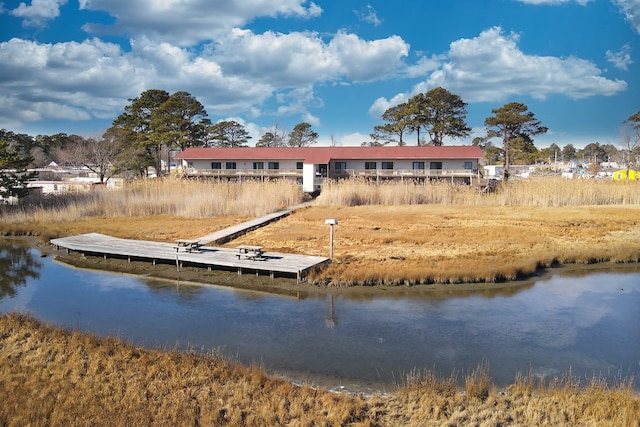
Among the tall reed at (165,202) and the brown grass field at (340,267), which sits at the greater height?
the tall reed at (165,202)

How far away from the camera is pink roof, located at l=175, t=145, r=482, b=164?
143 feet

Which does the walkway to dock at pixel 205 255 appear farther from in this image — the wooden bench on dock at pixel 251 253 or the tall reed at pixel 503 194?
the tall reed at pixel 503 194

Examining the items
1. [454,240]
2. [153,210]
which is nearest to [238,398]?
[454,240]

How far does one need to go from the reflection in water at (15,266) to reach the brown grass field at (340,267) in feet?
5.95

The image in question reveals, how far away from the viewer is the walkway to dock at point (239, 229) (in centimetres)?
1881

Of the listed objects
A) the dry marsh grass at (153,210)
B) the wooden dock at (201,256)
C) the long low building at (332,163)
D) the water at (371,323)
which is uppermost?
the long low building at (332,163)

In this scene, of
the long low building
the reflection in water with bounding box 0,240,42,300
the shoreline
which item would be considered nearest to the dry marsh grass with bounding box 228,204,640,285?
the shoreline

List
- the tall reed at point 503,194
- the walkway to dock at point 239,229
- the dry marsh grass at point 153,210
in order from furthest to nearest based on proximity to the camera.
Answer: the tall reed at point 503,194, the dry marsh grass at point 153,210, the walkway to dock at point 239,229

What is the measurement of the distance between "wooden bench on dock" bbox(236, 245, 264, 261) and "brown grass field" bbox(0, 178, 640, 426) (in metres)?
2.29

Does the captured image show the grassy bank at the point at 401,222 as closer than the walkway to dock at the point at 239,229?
Yes

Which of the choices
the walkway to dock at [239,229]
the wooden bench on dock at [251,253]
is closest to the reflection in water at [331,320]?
the wooden bench on dock at [251,253]

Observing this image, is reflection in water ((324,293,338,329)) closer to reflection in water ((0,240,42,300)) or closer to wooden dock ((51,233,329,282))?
wooden dock ((51,233,329,282))

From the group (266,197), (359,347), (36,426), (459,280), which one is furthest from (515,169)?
(36,426)

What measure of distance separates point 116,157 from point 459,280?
151ft
